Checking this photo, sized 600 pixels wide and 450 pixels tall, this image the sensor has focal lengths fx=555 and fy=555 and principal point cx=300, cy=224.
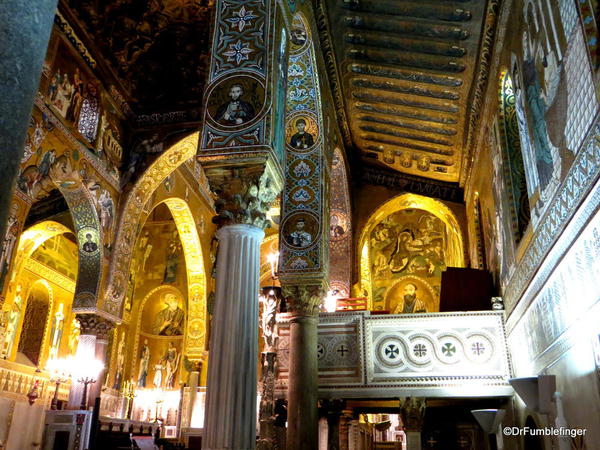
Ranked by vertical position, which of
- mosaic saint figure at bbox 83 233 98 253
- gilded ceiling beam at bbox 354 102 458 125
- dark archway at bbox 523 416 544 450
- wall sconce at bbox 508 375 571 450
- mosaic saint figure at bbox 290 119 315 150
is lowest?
dark archway at bbox 523 416 544 450

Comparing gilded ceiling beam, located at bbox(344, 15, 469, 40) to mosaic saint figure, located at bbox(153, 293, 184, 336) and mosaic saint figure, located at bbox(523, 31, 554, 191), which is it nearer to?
mosaic saint figure, located at bbox(523, 31, 554, 191)

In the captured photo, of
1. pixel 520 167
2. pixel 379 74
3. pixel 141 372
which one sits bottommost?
pixel 141 372

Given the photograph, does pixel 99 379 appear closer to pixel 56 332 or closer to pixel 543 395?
pixel 56 332

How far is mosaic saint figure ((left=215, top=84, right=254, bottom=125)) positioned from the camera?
6.58 m

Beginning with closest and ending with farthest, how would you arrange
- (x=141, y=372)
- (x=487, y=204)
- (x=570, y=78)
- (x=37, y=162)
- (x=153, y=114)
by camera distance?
(x=570, y=78), (x=37, y=162), (x=487, y=204), (x=153, y=114), (x=141, y=372)

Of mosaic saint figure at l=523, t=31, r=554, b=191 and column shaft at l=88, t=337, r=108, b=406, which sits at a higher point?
mosaic saint figure at l=523, t=31, r=554, b=191

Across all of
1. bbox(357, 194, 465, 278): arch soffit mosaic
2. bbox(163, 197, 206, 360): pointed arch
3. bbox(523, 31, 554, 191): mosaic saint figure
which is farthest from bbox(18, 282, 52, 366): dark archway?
bbox(523, 31, 554, 191): mosaic saint figure

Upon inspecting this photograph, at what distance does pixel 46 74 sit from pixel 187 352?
34.6ft

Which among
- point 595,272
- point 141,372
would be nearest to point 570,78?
point 595,272

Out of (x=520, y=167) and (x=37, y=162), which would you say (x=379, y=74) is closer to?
(x=520, y=167)

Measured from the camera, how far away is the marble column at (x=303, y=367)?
914 centimetres

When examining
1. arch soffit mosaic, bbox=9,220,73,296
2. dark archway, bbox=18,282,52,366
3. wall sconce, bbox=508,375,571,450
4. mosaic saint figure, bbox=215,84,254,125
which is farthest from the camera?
dark archway, bbox=18,282,52,366

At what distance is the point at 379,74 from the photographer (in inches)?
468

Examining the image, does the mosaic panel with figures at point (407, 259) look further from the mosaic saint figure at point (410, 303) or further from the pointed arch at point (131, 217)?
the pointed arch at point (131, 217)
